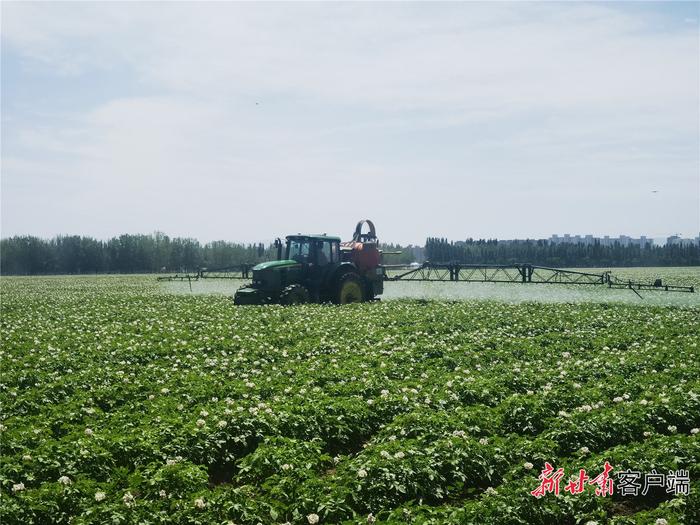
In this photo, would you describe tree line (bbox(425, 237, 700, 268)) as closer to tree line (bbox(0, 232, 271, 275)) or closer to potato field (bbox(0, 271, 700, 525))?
tree line (bbox(0, 232, 271, 275))

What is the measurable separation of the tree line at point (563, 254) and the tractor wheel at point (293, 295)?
121382 mm

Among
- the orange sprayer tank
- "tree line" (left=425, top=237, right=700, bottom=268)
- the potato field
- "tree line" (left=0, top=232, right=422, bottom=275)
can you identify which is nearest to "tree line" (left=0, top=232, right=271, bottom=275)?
"tree line" (left=0, top=232, right=422, bottom=275)

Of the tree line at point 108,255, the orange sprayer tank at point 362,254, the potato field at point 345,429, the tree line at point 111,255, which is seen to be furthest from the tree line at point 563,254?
the potato field at point 345,429

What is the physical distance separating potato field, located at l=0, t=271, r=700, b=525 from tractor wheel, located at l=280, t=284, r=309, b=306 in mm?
8361

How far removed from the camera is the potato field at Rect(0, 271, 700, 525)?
6438 mm

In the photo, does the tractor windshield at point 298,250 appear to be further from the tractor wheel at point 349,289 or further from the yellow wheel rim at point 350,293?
the yellow wheel rim at point 350,293

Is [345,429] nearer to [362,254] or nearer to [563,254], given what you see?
[362,254]

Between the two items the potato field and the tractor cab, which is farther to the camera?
the tractor cab

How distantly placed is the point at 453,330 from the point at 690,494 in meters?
13.7

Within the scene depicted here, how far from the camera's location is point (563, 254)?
149375 millimetres

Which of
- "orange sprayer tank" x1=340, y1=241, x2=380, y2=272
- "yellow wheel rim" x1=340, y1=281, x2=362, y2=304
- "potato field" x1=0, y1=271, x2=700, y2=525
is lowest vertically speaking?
"potato field" x1=0, y1=271, x2=700, y2=525

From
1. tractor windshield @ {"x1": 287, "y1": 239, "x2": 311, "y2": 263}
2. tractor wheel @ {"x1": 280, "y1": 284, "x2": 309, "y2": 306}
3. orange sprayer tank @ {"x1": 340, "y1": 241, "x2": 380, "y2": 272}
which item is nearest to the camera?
tractor wheel @ {"x1": 280, "y1": 284, "x2": 309, "y2": 306}

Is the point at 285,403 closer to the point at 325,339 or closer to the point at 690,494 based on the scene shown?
the point at 690,494

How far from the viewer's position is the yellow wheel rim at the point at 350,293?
27.6m
